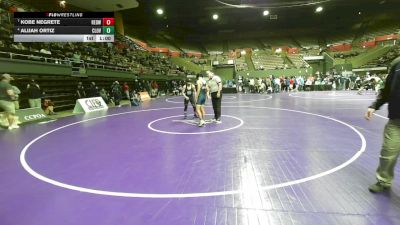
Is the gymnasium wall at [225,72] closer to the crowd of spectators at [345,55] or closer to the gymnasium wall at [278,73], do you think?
the gymnasium wall at [278,73]

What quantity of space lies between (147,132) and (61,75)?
35.3 feet

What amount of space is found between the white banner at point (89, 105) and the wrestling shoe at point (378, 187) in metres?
13.7

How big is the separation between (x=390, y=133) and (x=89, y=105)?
1439cm

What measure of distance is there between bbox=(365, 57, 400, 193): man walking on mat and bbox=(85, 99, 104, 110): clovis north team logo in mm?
14122

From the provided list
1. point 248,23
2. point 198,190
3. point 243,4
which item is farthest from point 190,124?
point 248,23

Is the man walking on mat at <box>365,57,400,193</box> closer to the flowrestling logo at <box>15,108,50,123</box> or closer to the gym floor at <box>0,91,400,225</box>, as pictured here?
the gym floor at <box>0,91,400,225</box>

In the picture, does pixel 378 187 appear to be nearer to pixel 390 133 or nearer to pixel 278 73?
pixel 390 133

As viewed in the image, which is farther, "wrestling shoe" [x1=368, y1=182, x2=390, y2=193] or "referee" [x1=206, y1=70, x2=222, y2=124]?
"referee" [x1=206, y1=70, x2=222, y2=124]

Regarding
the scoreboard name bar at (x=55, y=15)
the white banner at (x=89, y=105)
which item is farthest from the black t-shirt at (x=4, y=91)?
the white banner at (x=89, y=105)

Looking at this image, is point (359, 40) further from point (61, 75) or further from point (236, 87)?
point (61, 75)

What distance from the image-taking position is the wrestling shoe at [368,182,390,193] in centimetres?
377

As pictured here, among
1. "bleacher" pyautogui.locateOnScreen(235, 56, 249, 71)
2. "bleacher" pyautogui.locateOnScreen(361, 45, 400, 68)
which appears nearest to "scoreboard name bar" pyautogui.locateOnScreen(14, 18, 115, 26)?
"bleacher" pyautogui.locateOnScreen(235, 56, 249, 71)

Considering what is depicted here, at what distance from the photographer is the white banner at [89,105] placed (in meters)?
14.7
